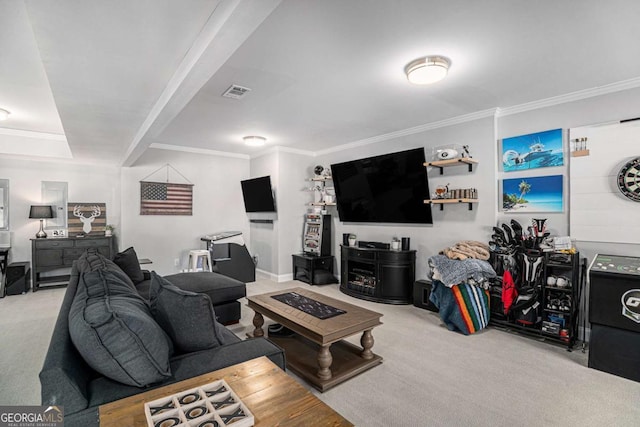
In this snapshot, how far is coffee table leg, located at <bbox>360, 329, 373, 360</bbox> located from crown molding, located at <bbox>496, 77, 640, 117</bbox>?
307 cm

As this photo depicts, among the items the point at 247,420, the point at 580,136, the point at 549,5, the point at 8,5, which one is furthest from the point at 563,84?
the point at 8,5

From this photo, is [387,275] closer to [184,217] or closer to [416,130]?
[416,130]

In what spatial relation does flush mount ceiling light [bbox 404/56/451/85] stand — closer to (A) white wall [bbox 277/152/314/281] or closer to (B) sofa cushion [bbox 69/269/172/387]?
(B) sofa cushion [bbox 69/269/172/387]

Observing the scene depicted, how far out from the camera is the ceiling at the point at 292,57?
1.80 m

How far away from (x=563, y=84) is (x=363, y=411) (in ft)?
11.3

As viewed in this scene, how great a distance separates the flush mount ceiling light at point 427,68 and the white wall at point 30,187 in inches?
220

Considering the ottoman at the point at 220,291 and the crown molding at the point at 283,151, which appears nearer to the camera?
the ottoman at the point at 220,291

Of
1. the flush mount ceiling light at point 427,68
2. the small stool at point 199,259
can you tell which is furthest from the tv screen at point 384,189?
the small stool at point 199,259

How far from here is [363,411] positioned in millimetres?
2088

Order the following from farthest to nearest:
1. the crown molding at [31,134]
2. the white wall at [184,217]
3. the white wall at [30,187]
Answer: the white wall at [184,217]
the white wall at [30,187]
the crown molding at [31,134]

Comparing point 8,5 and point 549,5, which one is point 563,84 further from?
point 8,5

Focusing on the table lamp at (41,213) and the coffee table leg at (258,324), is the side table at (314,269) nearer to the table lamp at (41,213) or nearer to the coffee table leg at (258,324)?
the coffee table leg at (258,324)

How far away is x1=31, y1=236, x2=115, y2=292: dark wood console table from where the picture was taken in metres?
5.09

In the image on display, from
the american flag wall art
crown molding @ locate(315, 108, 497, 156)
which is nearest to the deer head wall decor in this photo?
the american flag wall art
